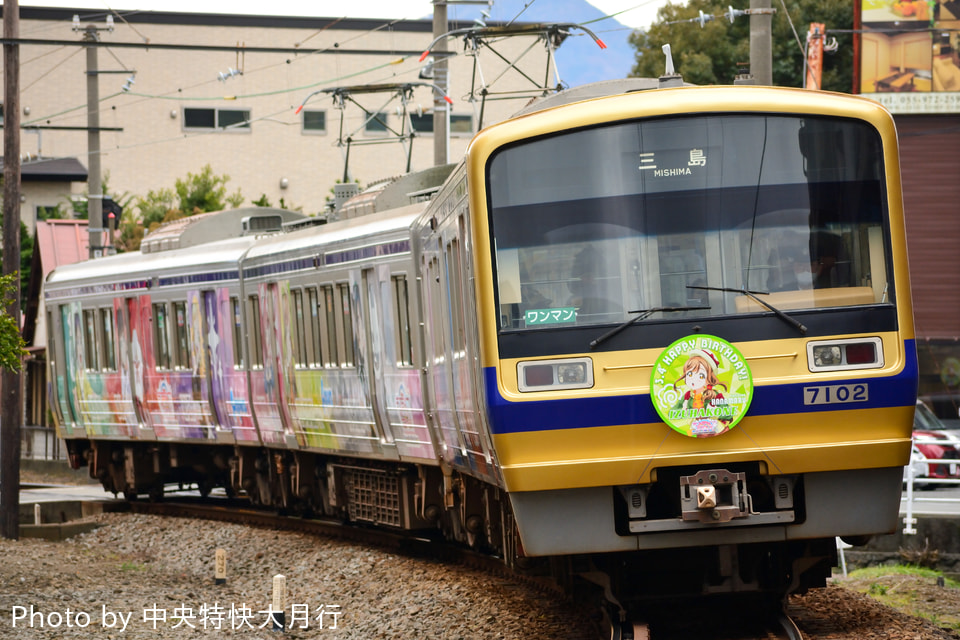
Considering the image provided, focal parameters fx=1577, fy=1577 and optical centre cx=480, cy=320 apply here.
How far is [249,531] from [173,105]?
3756 centimetres

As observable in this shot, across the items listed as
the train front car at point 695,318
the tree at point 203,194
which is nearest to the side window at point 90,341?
the train front car at point 695,318

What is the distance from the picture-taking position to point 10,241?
19.5m

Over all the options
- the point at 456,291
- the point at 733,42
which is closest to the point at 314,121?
the point at 733,42

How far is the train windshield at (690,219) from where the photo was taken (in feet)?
27.4

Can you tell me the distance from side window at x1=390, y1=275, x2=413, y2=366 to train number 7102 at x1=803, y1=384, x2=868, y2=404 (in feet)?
18.5

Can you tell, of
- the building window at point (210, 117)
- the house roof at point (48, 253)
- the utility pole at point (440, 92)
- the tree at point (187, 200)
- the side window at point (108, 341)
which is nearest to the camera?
the utility pole at point (440, 92)

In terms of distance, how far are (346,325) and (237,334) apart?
3.59 m

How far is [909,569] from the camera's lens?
1566 cm

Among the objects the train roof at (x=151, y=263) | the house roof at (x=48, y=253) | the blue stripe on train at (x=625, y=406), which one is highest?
the house roof at (x=48, y=253)

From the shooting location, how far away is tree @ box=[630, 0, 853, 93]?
38594 millimetres

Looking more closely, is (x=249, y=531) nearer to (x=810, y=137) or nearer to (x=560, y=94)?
(x=560, y=94)

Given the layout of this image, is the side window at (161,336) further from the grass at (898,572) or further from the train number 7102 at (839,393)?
the train number 7102 at (839,393)

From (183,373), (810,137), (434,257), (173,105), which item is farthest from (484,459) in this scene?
(173,105)

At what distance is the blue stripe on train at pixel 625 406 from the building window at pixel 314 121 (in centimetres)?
4705
